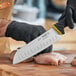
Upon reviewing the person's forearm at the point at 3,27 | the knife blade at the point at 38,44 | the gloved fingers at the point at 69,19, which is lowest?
the knife blade at the point at 38,44

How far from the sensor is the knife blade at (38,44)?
3.52 ft

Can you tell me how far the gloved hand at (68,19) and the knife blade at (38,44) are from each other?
0.02 metres

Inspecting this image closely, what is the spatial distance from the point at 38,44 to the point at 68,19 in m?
0.12

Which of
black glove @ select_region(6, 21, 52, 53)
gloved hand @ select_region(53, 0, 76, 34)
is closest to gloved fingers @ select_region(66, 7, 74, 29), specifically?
gloved hand @ select_region(53, 0, 76, 34)

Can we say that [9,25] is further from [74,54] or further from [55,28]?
[74,54]

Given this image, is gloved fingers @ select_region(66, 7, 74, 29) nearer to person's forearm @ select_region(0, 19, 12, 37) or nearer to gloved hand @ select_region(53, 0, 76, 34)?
gloved hand @ select_region(53, 0, 76, 34)

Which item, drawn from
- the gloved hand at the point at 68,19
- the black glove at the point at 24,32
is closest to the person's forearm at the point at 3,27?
the black glove at the point at 24,32

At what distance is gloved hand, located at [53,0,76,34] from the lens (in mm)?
1051

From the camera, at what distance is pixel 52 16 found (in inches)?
110

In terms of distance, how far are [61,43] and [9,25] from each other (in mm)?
852

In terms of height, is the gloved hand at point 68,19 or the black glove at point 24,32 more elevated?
the gloved hand at point 68,19

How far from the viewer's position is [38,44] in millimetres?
1076

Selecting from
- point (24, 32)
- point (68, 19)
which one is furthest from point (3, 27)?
point (68, 19)

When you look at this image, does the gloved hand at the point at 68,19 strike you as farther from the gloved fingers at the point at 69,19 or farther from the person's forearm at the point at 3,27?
the person's forearm at the point at 3,27
